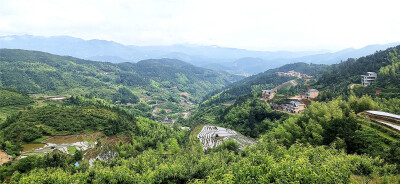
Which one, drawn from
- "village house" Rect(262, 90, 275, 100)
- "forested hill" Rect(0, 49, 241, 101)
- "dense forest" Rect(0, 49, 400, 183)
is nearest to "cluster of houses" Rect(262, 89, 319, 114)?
"dense forest" Rect(0, 49, 400, 183)

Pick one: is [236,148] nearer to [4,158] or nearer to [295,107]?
[295,107]

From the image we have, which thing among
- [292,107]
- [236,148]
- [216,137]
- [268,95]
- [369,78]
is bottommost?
[216,137]

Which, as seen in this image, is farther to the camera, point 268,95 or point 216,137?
point 268,95

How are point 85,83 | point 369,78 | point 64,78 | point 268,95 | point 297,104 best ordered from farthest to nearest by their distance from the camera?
point 85,83 < point 64,78 < point 268,95 < point 369,78 < point 297,104

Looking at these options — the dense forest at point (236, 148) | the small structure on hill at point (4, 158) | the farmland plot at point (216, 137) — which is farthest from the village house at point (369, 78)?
the small structure on hill at point (4, 158)

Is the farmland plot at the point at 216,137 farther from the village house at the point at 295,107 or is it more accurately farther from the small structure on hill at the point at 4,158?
the small structure on hill at the point at 4,158

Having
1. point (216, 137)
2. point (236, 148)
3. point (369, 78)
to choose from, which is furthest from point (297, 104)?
point (236, 148)

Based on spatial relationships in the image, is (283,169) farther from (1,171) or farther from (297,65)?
(297,65)

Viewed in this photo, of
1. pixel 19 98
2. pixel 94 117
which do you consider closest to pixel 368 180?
pixel 94 117
